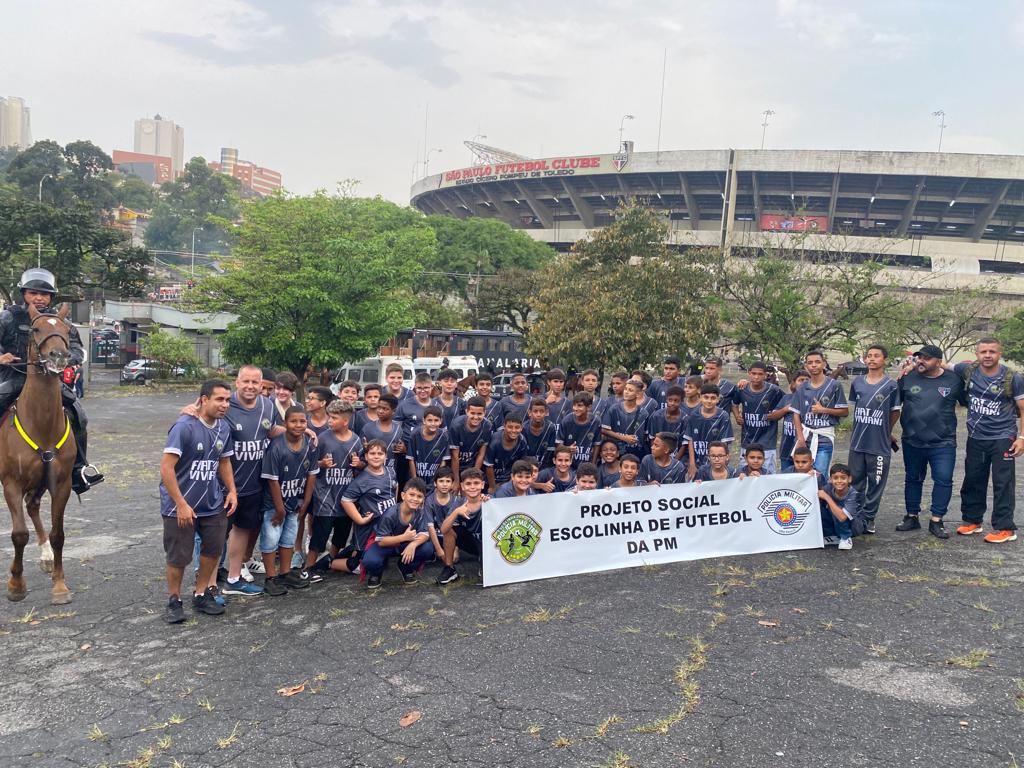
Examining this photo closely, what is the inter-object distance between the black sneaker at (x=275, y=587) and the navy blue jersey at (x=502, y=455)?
7.63 ft

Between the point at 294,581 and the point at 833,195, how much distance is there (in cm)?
5397

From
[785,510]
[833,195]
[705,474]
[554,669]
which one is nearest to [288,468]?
[554,669]

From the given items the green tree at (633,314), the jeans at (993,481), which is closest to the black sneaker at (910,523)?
the jeans at (993,481)

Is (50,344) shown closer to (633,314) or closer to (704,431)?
(704,431)

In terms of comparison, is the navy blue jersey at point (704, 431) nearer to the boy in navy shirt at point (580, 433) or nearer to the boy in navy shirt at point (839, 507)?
the boy in navy shirt at point (580, 433)

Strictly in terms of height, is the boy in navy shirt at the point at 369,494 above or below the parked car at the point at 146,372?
above

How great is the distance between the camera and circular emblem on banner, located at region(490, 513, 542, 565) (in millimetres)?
6258

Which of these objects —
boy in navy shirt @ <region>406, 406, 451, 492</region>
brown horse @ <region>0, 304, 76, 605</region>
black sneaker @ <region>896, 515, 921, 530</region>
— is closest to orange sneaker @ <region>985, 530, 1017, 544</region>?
black sneaker @ <region>896, 515, 921, 530</region>

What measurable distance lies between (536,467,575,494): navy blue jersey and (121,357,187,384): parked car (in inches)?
1229

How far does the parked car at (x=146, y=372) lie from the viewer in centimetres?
3319

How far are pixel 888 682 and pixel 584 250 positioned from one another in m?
19.1

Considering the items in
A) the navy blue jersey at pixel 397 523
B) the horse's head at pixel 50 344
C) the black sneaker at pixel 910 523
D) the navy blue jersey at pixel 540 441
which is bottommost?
the black sneaker at pixel 910 523

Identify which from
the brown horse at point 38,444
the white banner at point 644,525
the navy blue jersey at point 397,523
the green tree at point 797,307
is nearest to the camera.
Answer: the brown horse at point 38,444

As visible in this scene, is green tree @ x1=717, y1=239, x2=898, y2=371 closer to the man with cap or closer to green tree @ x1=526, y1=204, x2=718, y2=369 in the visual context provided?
green tree @ x1=526, y1=204, x2=718, y2=369
